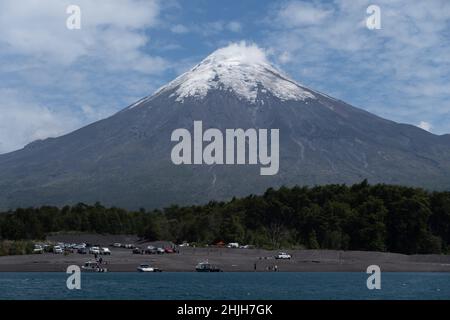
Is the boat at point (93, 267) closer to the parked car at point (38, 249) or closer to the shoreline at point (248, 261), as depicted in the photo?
the shoreline at point (248, 261)

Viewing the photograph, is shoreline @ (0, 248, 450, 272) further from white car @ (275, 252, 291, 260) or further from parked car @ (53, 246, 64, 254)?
parked car @ (53, 246, 64, 254)

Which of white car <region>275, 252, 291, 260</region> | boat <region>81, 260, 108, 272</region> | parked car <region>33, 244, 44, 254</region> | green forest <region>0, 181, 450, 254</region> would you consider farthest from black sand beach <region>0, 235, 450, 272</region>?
green forest <region>0, 181, 450, 254</region>

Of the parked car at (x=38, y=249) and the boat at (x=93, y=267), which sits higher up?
the parked car at (x=38, y=249)

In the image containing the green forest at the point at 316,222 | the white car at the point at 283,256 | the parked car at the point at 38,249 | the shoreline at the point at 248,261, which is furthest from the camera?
the green forest at the point at 316,222

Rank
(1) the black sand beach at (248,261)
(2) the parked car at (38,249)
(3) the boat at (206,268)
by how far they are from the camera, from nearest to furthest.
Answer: (3) the boat at (206,268), (1) the black sand beach at (248,261), (2) the parked car at (38,249)

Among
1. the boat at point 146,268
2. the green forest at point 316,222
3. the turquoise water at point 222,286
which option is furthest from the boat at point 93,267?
the green forest at point 316,222
